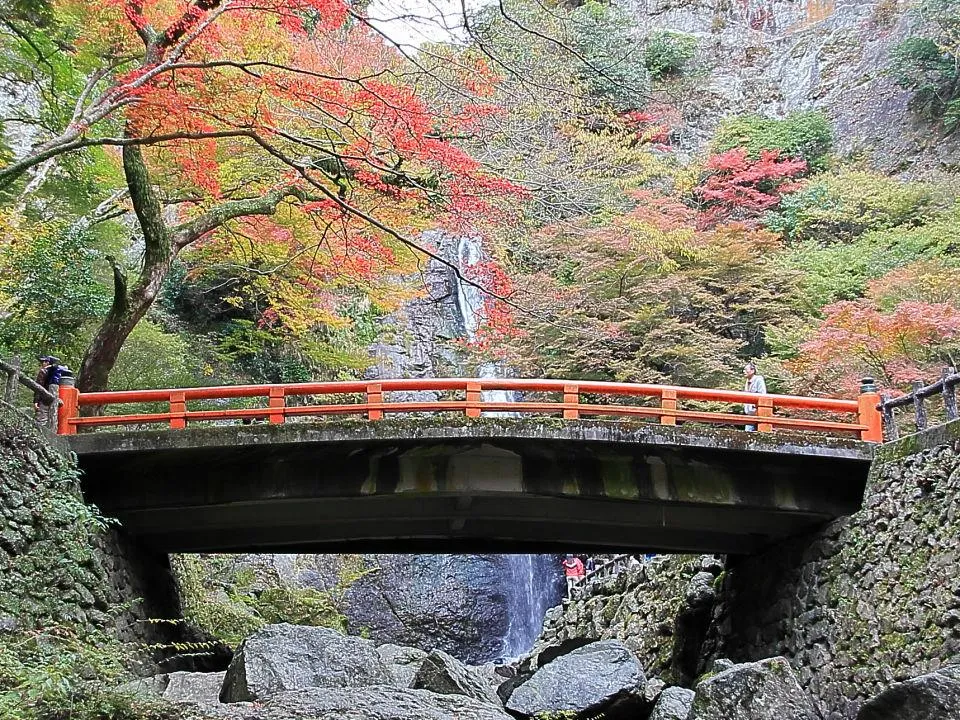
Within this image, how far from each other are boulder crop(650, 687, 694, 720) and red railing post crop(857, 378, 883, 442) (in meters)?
4.17

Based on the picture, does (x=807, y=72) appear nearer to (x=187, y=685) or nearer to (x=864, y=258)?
(x=864, y=258)

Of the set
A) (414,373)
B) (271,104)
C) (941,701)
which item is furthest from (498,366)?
(941,701)

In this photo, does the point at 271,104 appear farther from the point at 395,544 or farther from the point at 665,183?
the point at 665,183

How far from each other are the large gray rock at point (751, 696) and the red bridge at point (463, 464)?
358cm

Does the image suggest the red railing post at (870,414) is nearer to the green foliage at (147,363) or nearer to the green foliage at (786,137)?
the green foliage at (147,363)

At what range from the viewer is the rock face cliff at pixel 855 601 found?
29.6 ft

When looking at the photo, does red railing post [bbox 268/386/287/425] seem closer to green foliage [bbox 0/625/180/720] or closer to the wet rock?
green foliage [bbox 0/625/180/720]

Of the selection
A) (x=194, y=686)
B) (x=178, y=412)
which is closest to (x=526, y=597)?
(x=194, y=686)

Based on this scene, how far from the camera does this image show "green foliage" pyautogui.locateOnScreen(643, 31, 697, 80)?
105ft

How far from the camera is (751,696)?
6.80 metres

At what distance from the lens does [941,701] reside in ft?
19.0

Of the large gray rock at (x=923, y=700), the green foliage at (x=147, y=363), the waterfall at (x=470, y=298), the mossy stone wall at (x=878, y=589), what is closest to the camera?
the large gray rock at (x=923, y=700)

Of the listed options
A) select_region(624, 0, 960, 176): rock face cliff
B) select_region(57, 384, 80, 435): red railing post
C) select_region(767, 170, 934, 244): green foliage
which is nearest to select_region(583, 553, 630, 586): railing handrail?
select_region(57, 384, 80, 435): red railing post

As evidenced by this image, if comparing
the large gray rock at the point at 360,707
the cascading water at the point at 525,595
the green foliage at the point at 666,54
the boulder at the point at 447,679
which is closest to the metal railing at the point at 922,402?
the boulder at the point at 447,679
